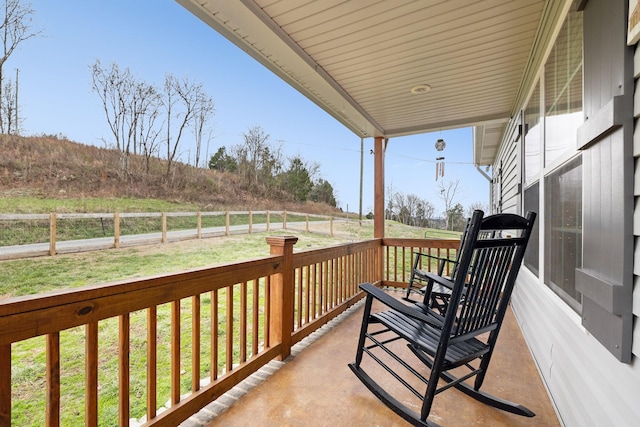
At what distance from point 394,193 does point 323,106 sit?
11.3 ft

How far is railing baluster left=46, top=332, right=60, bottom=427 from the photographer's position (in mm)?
1063

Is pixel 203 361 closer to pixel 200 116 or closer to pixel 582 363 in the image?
pixel 200 116

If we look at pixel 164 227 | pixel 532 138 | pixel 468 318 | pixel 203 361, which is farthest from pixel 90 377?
pixel 532 138

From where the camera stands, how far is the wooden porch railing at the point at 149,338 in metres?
1.06

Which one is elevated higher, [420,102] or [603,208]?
[420,102]

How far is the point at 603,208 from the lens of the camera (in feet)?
3.71

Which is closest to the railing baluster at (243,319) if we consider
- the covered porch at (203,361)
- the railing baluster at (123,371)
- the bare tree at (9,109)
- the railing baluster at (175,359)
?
the covered porch at (203,361)

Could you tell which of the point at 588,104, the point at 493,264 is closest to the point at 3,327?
the point at 493,264

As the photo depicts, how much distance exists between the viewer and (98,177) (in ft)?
6.51

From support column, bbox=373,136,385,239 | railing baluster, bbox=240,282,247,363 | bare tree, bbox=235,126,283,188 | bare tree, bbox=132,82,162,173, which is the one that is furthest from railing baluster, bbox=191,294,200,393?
support column, bbox=373,136,385,239

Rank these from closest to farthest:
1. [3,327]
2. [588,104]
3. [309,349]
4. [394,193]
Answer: [3,327], [588,104], [309,349], [394,193]

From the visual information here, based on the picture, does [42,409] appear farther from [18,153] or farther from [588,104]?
[588,104]

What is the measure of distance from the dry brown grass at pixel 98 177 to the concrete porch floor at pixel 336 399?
4.75 ft

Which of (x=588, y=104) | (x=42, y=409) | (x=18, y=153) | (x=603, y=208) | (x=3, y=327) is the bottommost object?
(x=42, y=409)
